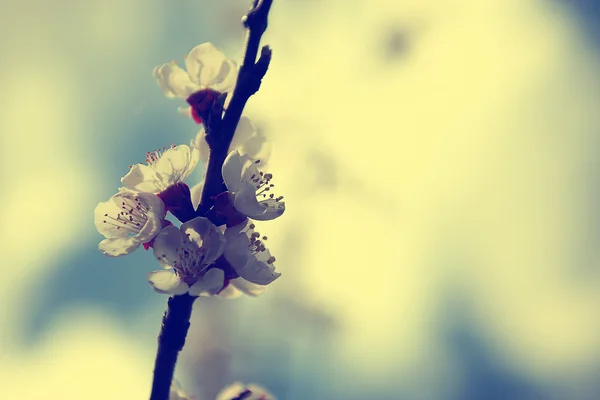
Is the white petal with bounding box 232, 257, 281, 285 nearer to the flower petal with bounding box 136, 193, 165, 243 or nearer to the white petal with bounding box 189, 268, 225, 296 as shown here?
the white petal with bounding box 189, 268, 225, 296

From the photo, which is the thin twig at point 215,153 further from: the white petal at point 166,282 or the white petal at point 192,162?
the white petal at point 192,162

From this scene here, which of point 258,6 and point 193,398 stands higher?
point 258,6

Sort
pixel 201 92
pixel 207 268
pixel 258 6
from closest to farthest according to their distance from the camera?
pixel 258 6 → pixel 207 268 → pixel 201 92

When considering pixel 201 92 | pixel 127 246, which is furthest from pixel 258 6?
pixel 127 246

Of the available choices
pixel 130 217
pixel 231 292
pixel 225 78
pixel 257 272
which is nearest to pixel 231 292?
pixel 231 292

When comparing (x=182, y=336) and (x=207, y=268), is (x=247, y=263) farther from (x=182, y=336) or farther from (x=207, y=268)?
(x=182, y=336)

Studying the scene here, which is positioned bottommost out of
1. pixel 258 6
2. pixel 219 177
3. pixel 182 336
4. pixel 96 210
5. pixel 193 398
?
pixel 193 398

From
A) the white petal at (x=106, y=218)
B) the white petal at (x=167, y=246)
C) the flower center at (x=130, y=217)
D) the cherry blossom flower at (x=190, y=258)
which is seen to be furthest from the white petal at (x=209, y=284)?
the white petal at (x=106, y=218)

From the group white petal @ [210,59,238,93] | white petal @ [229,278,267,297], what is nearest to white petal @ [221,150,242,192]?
white petal @ [229,278,267,297]

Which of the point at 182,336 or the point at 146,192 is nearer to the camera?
the point at 182,336
